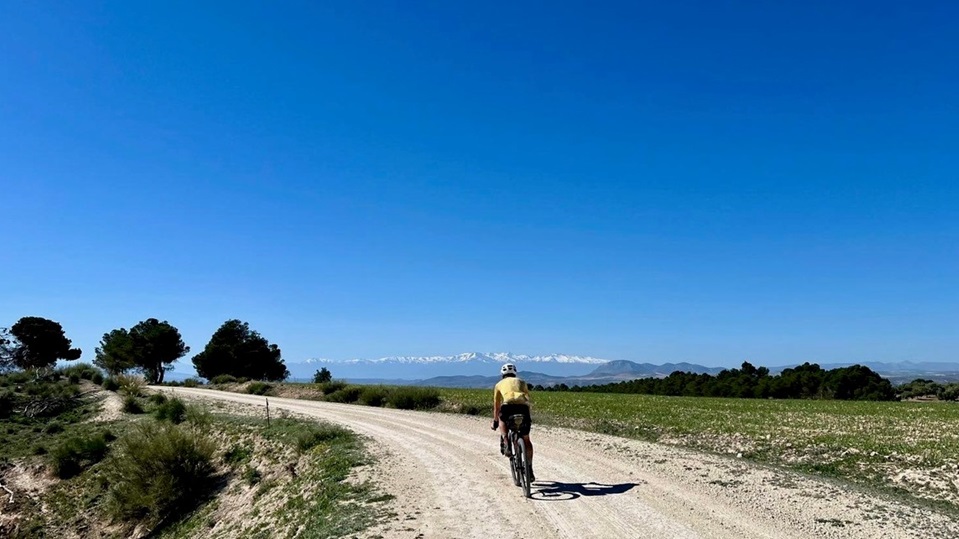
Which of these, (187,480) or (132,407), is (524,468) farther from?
(132,407)

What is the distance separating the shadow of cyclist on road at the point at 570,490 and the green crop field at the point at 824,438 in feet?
24.3

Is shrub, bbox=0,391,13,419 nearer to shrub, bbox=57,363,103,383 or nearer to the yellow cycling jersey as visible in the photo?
shrub, bbox=57,363,103,383

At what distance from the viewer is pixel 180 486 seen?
22656mm

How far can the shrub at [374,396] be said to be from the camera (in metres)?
44.0

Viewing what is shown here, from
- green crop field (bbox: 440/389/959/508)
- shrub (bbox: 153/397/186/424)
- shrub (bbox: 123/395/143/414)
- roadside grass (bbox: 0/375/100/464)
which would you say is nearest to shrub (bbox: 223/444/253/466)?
shrub (bbox: 153/397/186/424)

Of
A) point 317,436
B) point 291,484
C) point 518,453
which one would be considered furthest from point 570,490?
point 317,436

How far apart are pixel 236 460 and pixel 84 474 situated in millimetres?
9691

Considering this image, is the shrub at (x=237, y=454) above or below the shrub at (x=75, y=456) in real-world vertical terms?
above

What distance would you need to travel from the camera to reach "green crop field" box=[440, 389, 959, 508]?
15806mm

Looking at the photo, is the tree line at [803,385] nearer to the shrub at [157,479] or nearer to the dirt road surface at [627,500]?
the dirt road surface at [627,500]

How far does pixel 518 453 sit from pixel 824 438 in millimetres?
15180

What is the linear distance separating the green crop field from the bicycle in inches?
381

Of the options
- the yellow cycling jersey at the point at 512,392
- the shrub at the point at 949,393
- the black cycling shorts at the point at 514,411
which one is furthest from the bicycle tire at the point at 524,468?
the shrub at the point at 949,393

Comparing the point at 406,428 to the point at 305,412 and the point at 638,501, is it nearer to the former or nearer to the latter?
the point at 305,412
